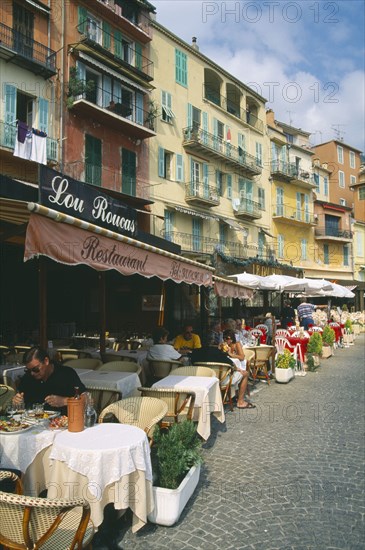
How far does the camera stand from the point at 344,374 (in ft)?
37.0

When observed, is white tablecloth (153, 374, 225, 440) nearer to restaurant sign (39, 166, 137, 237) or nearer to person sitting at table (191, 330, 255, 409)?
person sitting at table (191, 330, 255, 409)

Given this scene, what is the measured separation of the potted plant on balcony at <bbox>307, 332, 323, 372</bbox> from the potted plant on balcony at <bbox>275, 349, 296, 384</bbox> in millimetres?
1718

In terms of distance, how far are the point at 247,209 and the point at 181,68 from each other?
10030 millimetres

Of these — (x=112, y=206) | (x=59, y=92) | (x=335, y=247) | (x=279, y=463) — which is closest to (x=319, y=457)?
(x=279, y=463)

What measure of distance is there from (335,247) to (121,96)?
26307 mm

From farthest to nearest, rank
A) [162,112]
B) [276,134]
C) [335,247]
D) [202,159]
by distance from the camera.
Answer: [335,247]
[276,134]
[202,159]
[162,112]

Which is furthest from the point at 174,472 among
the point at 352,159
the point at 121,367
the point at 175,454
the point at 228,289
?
the point at 352,159

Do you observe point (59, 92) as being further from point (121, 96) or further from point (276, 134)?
point (276, 134)

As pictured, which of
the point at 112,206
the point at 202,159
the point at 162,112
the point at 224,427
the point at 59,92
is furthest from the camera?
the point at 202,159

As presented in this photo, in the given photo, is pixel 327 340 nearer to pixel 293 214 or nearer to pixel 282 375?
pixel 282 375

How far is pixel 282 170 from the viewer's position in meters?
33.7

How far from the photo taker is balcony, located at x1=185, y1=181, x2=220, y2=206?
24.2 meters

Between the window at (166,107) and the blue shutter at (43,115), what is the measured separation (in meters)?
7.76

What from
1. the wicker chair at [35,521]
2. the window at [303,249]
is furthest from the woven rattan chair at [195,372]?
the window at [303,249]
